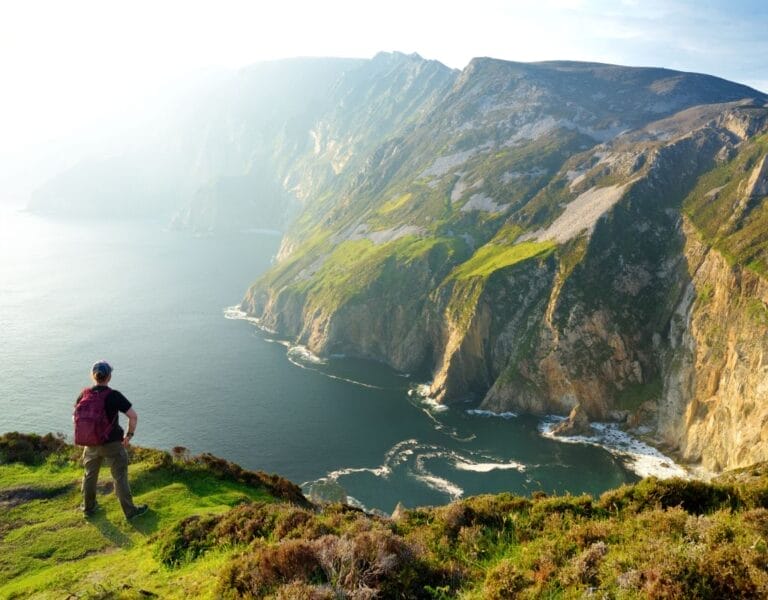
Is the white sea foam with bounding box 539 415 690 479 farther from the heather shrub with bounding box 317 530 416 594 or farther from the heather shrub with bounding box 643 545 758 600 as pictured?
the heather shrub with bounding box 317 530 416 594

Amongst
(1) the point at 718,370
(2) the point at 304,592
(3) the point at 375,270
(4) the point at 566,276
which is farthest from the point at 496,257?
(2) the point at 304,592

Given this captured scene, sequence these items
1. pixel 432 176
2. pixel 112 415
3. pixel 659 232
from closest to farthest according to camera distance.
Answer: pixel 112 415 < pixel 659 232 < pixel 432 176

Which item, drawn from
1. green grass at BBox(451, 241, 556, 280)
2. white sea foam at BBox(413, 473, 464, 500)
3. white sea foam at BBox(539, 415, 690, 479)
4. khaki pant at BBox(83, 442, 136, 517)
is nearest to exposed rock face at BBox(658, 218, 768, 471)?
white sea foam at BBox(539, 415, 690, 479)

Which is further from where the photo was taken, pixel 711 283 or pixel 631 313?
pixel 631 313

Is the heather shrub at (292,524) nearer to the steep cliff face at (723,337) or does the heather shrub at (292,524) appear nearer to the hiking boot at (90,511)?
the hiking boot at (90,511)

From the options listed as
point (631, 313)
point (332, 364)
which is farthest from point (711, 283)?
point (332, 364)

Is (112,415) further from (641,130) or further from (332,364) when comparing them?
(641,130)

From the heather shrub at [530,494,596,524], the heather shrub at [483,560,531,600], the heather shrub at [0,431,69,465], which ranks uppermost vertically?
the heather shrub at [483,560,531,600]

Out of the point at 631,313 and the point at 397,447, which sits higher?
the point at 631,313
